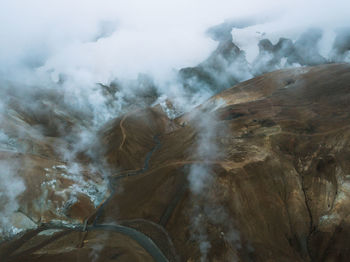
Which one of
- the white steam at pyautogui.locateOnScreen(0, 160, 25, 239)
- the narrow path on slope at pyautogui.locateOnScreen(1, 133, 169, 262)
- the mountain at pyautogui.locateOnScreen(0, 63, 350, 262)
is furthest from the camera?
the white steam at pyautogui.locateOnScreen(0, 160, 25, 239)

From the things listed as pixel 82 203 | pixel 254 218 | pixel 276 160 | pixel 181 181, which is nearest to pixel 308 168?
pixel 276 160

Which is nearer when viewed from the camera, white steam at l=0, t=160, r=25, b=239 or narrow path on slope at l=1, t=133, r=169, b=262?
narrow path on slope at l=1, t=133, r=169, b=262

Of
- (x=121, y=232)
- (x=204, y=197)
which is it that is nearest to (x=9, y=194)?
(x=121, y=232)

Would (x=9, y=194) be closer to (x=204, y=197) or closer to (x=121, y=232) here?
(x=121, y=232)

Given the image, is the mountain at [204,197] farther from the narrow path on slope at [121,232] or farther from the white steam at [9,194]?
the white steam at [9,194]

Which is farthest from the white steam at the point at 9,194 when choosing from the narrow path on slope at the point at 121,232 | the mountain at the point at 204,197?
the narrow path on slope at the point at 121,232

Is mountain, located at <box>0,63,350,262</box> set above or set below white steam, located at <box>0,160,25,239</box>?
below

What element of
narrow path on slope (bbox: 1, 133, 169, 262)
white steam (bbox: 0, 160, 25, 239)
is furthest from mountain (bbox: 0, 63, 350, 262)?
white steam (bbox: 0, 160, 25, 239)

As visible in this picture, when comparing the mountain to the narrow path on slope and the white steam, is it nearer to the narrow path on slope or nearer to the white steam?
the narrow path on slope
